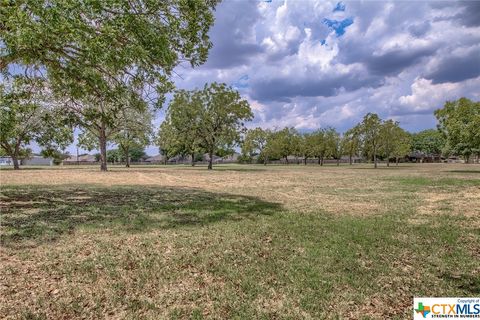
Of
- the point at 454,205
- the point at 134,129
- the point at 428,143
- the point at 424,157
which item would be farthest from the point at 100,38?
the point at 424,157

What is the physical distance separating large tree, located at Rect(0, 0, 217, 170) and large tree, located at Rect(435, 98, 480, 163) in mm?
36271

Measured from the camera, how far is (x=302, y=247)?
300 inches

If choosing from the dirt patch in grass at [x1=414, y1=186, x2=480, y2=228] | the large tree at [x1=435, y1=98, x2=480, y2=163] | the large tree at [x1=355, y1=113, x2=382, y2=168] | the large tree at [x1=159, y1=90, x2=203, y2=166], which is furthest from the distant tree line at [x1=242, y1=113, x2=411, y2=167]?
the dirt patch in grass at [x1=414, y1=186, x2=480, y2=228]

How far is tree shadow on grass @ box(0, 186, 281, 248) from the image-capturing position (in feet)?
28.3

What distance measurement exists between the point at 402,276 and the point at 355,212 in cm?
603

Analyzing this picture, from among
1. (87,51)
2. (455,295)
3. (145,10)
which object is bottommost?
(455,295)

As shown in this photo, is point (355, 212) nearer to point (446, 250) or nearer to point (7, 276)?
point (446, 250)

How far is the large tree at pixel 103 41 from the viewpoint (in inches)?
338

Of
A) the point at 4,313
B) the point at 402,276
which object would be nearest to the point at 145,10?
the point at 4,313

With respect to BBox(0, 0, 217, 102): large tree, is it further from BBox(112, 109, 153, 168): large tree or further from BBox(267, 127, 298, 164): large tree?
BBox(267, 127, 298, 164): large tree

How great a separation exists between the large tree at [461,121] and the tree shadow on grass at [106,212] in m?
34.2

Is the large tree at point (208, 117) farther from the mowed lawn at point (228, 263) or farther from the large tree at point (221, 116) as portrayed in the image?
the mowed lawn at point (228, 263)

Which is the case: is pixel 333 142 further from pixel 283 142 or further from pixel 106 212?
pixel 106 212

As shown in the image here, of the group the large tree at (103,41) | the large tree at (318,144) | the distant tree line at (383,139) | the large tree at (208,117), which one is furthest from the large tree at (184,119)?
the large tree at (318,144)
